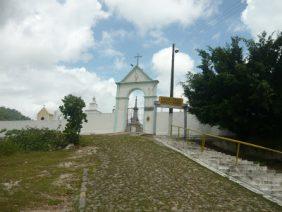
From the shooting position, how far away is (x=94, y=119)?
101ft

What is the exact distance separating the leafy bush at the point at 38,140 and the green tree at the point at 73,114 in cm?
52

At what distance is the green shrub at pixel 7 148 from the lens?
62.1 ft

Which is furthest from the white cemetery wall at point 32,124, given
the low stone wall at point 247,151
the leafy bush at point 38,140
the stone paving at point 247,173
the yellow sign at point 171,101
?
the stone paving at point 247,173

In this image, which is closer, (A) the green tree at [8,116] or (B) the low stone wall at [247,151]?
(B) the low stone wall at [247,151]

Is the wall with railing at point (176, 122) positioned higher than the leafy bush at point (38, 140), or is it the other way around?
the wall with railing at point (176, 122)

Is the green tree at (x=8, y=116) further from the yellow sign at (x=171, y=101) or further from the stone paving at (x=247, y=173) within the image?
the stone paving at (x=247, y=173)

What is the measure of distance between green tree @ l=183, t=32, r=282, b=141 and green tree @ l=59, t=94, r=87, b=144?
7.00 metres

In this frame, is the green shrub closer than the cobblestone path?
No

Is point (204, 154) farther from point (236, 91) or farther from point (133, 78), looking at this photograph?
point (133, 78)

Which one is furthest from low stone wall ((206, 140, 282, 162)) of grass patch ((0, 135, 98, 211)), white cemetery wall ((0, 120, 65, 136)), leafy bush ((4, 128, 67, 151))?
white cemetery wall ((0, 120, 65, 136))

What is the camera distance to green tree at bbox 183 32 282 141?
69.1ft

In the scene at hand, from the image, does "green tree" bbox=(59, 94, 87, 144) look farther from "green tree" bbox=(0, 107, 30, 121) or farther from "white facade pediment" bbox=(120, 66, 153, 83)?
"green tree" bbox=(0, 107, 30, 121)

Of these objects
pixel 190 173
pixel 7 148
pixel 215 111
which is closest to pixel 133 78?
pixel 215 111

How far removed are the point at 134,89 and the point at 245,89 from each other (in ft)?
35.3
